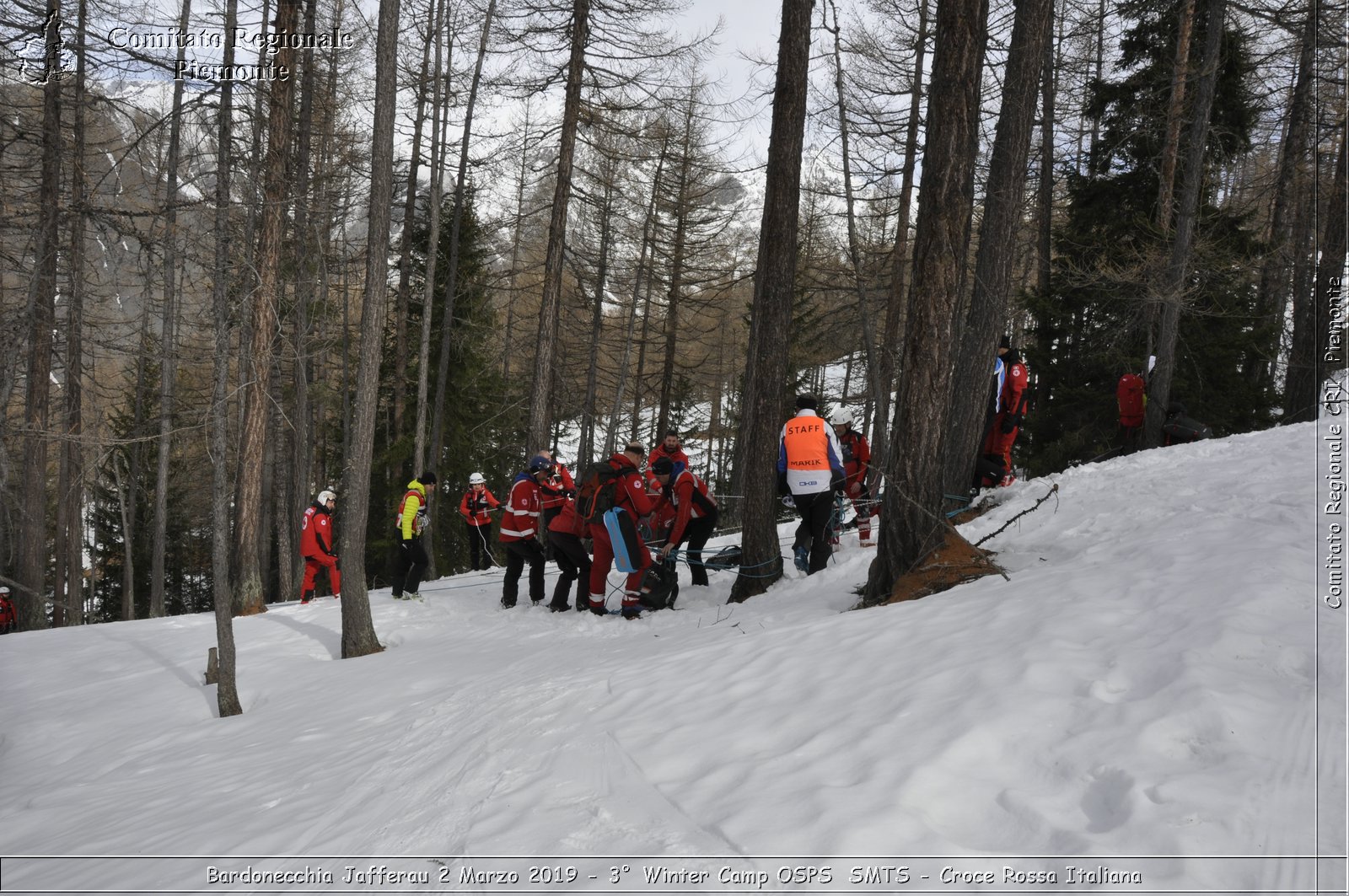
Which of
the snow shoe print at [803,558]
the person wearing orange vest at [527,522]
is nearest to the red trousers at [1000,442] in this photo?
the snow shoe print at [803,558]

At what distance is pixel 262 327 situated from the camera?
11.3 metres

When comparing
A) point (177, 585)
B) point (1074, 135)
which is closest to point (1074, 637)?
point (1074, 135)

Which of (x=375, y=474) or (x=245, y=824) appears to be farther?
(x=375, y=474)

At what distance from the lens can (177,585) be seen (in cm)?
3045

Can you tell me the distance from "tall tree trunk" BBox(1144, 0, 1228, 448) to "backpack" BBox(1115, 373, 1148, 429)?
0.62ft

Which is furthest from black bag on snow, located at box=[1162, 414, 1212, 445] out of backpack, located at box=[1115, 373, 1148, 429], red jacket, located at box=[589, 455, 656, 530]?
red jacket, located at box=[589, 455, 656, 530]

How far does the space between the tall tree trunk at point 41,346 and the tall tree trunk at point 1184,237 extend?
14379 millimetres

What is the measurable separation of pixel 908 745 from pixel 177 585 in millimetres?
34458

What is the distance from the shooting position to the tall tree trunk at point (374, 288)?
26.9 feet

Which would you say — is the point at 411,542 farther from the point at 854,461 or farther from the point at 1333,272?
the point at 1333,272

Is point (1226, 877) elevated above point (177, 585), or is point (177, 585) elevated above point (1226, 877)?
point (1226, 877)

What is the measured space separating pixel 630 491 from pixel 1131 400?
897 centimetres

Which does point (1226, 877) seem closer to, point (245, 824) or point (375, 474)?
point (245, 824)

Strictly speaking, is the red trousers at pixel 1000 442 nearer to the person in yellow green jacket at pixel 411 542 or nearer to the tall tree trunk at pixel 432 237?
the person in yellow green jacket at pixel 411 542
